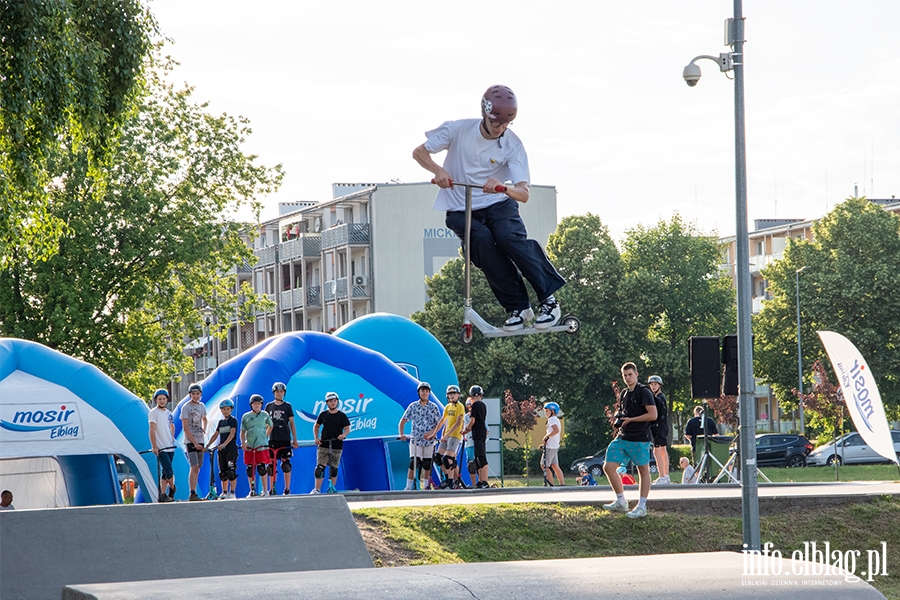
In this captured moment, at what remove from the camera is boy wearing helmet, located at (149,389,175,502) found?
18.5m

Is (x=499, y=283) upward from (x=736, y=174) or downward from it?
downward

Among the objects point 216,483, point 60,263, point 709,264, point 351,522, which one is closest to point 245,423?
point 216,483

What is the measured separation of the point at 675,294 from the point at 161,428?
44.2m

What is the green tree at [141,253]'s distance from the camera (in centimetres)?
3359

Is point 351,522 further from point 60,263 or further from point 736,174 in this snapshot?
point 60,263

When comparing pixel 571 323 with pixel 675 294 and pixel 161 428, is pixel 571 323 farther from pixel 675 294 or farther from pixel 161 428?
pixel 675 294

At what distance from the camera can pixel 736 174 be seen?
15.8 meters

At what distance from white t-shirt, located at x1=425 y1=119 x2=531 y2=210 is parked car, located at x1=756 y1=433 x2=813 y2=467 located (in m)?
39.8

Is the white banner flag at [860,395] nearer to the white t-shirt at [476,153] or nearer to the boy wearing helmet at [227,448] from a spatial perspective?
the boy wearing helmet at [227,448]

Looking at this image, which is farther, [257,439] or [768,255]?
[768,255]

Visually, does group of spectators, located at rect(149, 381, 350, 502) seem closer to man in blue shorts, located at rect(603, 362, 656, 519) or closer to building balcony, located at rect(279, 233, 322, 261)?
man in blue shorts, located at rect(603, 362, 656, 519)

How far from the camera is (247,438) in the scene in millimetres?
18703

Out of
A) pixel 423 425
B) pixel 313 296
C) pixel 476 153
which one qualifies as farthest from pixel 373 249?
pixel 476 153

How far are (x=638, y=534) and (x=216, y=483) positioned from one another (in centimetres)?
1088
